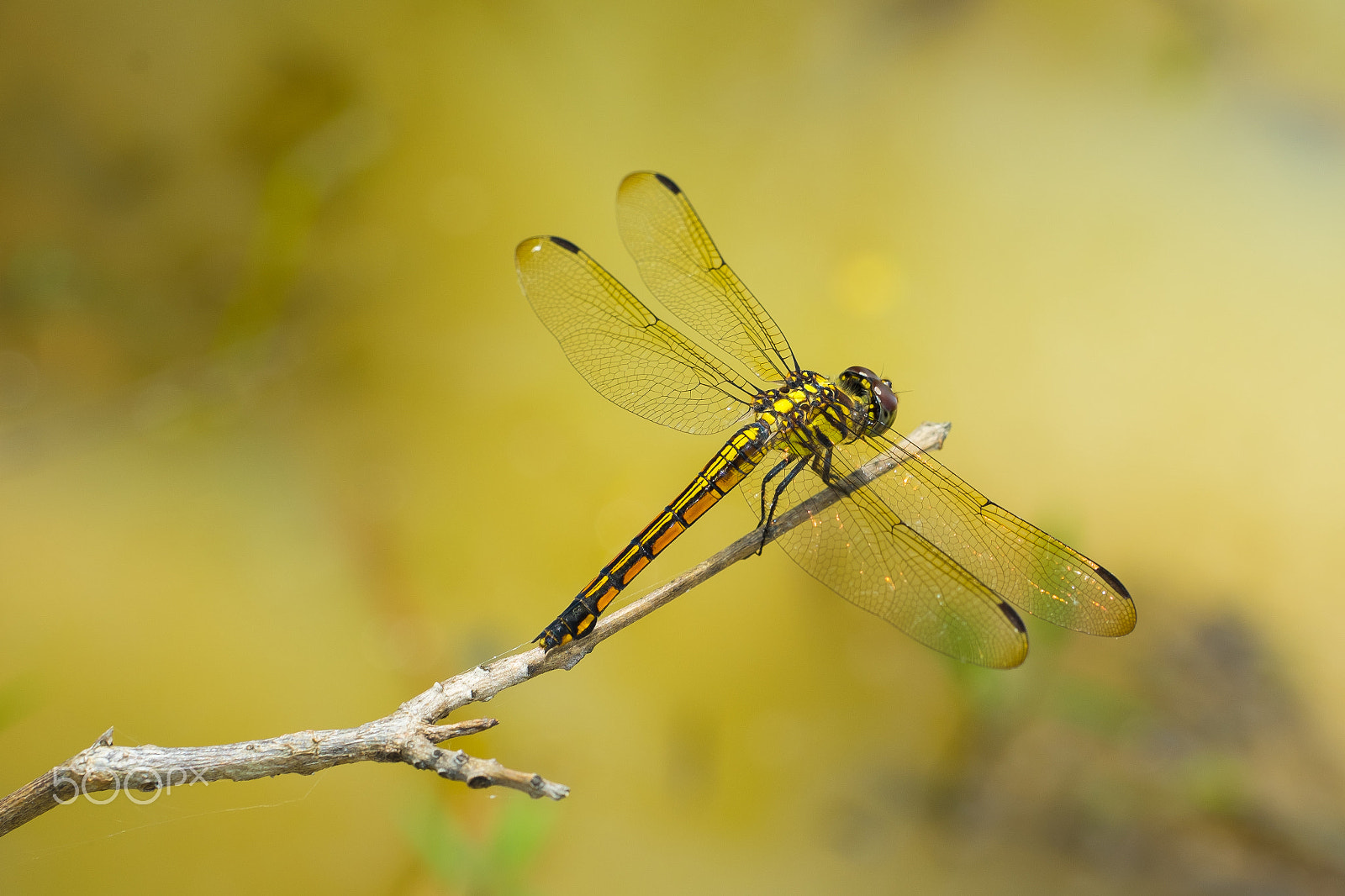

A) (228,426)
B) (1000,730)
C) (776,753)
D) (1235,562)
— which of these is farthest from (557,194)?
(1235,562)

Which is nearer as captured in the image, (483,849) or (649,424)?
(483,849)

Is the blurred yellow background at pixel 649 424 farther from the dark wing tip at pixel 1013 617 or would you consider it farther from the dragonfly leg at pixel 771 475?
the dark wing tip at pixel 1013 617

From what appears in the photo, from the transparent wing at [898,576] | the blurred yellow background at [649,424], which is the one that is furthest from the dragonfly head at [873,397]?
the blurred yellow background at [649,424]

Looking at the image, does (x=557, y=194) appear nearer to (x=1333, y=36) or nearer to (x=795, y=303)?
(x=795, y=303)

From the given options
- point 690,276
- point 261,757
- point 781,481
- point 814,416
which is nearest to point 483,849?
point 261,757
